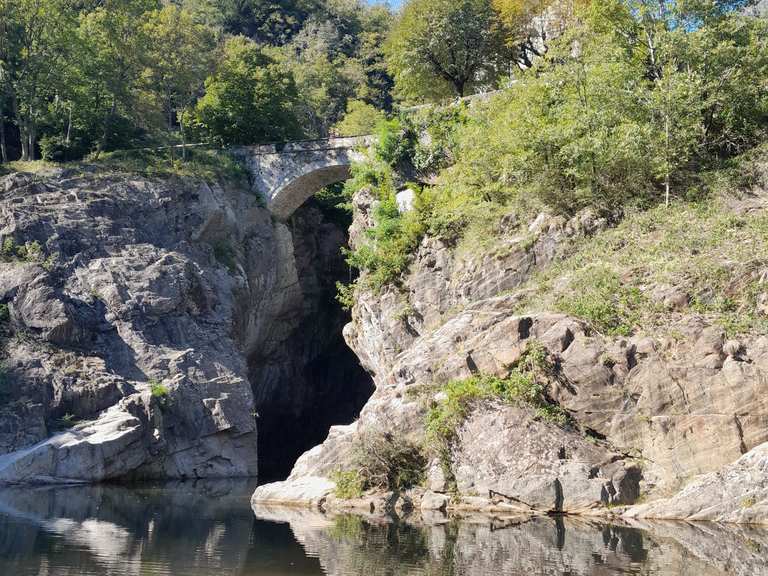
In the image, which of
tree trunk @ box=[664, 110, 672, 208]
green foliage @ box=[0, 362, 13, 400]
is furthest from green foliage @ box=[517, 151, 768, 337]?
green foliage @ box=[0, 362, 13, 400]

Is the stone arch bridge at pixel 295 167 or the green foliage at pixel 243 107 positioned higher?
the green foliage at pixel 243 107

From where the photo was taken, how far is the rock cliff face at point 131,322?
90.2ft

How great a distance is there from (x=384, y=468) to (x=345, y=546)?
225 inches

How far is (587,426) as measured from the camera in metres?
18.6

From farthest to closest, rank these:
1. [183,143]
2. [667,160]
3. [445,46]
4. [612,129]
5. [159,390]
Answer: [445,46] < [183,143] < [159,390] < [612,129] < [667,160]

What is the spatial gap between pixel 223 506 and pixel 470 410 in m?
6.41

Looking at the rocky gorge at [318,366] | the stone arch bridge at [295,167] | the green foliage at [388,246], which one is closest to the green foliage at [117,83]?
the stone arch bridge at [295,167]

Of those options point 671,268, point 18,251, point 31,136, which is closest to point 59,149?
point 31,136

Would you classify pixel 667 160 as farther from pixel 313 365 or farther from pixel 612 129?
pixel 313 365

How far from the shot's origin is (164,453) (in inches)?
1138

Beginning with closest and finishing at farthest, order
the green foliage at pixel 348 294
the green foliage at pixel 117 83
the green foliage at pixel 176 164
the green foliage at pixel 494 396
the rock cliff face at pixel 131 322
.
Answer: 1. the green foliage at pixel 494 396
2. the rock cliff face at pixel 131 322
3. the green foliage at pixel 348 294
4. the green foliage at pixel 117 83
5. the green foliage at pixel 176 164

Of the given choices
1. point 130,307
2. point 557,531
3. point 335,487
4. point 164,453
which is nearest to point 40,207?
point 130,307

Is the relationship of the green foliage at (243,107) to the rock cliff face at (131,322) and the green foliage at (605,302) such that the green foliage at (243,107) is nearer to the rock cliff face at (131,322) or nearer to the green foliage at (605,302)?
the rock cliff face at (131,322)

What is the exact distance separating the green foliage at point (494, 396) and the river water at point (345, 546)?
2644mm
